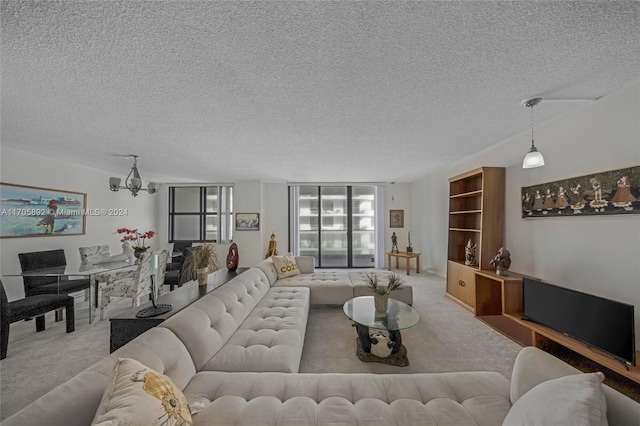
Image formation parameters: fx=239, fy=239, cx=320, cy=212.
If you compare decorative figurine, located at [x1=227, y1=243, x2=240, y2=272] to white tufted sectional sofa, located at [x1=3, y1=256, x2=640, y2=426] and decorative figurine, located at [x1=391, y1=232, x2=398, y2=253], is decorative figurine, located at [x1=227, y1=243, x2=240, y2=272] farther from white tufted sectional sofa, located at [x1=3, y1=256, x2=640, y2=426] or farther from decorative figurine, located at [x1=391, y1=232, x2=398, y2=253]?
decorative figurine, located at [x1=391, y1=232, x2=398, y2=253]

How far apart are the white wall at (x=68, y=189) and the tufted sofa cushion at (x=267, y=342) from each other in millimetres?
3793

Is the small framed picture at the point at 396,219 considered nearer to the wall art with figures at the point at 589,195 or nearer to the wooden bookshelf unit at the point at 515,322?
the wooden bookshelf unit at the point at 515,322

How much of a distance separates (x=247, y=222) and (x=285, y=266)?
270 cm

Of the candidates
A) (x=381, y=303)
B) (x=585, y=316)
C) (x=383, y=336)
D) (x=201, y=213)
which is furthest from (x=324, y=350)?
(x=201, y=213)

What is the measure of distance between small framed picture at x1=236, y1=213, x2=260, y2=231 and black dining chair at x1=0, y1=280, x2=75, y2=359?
3.58 meters

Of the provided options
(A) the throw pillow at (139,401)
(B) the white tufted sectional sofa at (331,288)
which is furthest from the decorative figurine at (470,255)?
(A) the throw pillow at (139,401)

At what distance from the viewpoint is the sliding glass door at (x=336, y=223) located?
704cm

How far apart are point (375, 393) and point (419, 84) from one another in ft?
6.89

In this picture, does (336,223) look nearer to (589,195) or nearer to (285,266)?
(285,266)

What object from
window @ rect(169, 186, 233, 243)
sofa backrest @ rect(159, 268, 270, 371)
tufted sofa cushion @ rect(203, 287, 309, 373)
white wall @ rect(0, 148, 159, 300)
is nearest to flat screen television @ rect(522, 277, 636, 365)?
tufted sofa cushion @ rect(203, 287, 309, 373)

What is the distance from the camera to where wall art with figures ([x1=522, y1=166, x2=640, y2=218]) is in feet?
6.51

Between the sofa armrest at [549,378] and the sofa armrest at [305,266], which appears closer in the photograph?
the sofa armrest at [549,378]

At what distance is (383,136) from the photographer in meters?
3.01

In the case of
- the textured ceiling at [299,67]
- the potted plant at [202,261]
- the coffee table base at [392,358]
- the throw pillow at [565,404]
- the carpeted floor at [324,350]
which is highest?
the textured ceiling at [299,67]
